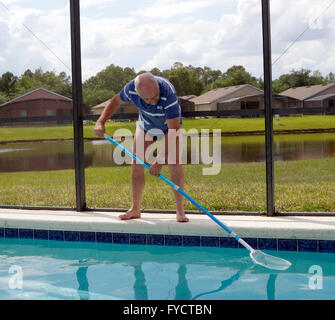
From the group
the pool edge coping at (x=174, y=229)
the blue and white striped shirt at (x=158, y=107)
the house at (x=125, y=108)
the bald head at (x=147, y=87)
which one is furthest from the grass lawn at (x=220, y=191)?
the bald head at (x=147, y=87)

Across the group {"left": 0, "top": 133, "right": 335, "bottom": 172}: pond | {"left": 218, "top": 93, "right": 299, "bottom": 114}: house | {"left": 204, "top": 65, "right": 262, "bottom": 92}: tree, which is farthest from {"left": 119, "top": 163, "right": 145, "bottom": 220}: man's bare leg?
{"left": 0, "top": 133, "right": 335, "bottom": 172}: pond

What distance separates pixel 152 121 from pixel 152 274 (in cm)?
116

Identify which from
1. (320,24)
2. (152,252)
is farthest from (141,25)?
(152,252)

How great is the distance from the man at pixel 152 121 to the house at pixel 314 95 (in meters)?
1.03

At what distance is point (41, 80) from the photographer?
197 inches

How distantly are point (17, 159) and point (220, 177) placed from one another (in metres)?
4.80

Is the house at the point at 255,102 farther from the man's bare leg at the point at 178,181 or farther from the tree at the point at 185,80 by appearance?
the man's bare leg at the point at 178,181

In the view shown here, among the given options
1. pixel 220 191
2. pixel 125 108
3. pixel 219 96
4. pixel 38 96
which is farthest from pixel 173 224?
pixel 38 96

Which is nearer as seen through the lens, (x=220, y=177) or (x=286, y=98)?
(x=286, y=98)

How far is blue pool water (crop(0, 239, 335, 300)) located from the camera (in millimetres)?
2369

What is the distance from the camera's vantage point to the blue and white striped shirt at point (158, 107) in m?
3.12

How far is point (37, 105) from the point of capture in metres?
4.43

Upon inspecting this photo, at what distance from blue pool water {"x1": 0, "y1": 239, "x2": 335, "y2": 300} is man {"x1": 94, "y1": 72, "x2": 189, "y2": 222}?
Result: 39 cm
